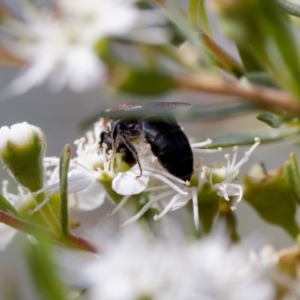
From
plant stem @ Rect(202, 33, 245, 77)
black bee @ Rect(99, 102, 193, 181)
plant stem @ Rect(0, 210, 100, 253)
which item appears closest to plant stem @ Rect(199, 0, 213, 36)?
plant stem @ Rect(202, 33, 245, 77)

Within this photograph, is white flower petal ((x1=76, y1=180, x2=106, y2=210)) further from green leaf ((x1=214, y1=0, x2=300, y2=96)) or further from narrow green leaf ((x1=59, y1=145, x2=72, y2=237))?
green leaf ((x1=214, y1=0, x2=300, y2=96))

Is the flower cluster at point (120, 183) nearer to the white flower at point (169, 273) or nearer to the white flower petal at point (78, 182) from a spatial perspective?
the white flower petal at point (78, 182)

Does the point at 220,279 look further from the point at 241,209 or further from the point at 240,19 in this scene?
the point at 241,209

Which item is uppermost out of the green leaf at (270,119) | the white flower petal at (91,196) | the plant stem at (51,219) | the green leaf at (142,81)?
the green leaf at (142,81)

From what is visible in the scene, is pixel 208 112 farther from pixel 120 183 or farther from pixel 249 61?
pixel 120 183

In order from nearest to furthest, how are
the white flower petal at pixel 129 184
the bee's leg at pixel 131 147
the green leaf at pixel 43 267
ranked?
the green leaf at pixel 43 267 → the white flower petal at pixel 129 184 → the bee's leg at pixel 131 147

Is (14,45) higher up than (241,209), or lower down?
higher up

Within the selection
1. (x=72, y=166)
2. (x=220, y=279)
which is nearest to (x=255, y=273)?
(x=220, y=279)

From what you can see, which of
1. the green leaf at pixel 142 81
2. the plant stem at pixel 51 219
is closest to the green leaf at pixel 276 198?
the plant stem at pixel 51 219
